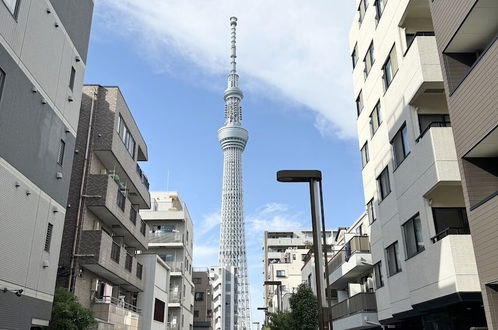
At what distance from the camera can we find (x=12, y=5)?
12711mm

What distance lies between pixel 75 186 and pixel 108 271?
4673 mm

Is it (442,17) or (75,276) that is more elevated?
(442,17)

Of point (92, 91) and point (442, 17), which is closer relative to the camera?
point (442, 17)

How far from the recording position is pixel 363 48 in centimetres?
2239

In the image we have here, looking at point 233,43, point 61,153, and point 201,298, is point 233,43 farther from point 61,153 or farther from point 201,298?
point 61,153

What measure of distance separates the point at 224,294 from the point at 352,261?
389 feet

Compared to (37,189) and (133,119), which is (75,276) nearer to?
(37,189)

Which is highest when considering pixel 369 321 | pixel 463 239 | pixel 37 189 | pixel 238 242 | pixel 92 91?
pixel 238 242

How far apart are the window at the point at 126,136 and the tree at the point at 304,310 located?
1349 centimetres

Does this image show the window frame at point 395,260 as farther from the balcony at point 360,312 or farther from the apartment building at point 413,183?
the balcony at point 360,312

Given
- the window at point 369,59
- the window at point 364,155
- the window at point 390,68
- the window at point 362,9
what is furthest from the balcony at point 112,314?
the window at point 362,9

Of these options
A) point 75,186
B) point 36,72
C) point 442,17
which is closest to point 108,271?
point 75,186

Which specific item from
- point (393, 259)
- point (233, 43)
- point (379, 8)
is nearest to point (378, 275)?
point (393, 259)

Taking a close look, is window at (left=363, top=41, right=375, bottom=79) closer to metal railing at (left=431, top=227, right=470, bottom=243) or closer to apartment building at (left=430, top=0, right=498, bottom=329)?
apartment building at (left=430, top=0, right=498, bottom=329)
